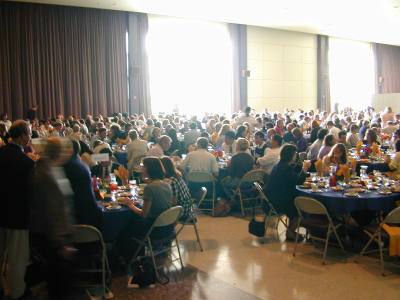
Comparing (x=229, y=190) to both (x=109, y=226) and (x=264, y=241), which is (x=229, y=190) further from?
(x=109, y=226)

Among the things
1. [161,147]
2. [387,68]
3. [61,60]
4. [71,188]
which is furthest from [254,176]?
[387,68]

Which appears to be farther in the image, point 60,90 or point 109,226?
point 60,90

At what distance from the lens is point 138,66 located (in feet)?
63.0

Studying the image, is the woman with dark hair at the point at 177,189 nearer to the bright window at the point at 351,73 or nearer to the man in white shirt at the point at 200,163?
the man in white shirt at the point at 200,163

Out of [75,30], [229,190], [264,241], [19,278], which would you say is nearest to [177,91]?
[75,30]

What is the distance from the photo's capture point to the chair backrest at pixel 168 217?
4730 millimetres

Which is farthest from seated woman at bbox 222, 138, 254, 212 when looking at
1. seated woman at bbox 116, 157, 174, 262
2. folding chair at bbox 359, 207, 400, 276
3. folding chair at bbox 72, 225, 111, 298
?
folding chair at bbox 72, 225, 111, 298

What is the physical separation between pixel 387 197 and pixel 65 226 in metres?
3.85

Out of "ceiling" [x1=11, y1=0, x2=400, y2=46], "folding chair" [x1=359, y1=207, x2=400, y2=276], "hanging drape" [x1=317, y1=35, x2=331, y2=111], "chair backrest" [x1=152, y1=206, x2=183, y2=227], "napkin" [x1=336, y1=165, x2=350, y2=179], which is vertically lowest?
"folding chair" [x1=359, y1=207, x2=400, y2=276]

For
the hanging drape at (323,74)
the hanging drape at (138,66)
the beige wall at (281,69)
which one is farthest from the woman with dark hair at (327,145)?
the hanging drape at (323,74)

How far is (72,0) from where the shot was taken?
16.0m

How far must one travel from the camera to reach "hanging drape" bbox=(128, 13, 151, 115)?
18953mm

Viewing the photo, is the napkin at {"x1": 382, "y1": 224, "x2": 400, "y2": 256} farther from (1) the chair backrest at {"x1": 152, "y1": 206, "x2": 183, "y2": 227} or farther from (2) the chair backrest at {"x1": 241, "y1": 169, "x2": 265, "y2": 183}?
(2) the chair backrest at {"x1": 241, "y1": 169, "x2": 265, "y2": 183}

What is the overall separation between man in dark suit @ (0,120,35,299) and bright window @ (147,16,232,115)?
15.6 metres
